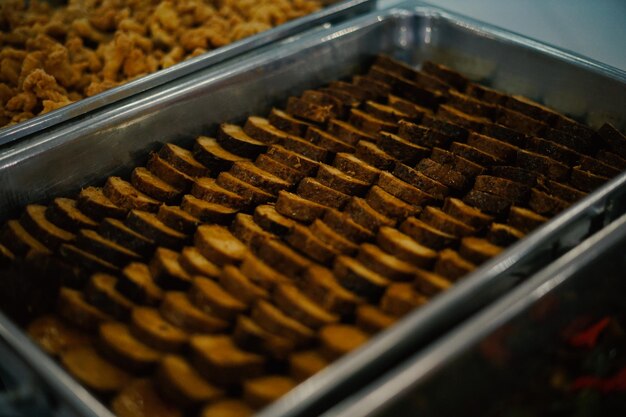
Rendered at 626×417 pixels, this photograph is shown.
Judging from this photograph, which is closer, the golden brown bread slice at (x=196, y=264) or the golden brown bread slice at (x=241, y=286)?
the golden brown bread slice at (x=241, y=286)

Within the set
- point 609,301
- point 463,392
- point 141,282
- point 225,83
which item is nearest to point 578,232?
point 609,301

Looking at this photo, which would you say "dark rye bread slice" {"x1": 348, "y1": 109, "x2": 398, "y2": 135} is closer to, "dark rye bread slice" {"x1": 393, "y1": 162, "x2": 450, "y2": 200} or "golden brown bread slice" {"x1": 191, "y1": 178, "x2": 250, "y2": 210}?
"dark rye bread slice" {"x1": 393, "y1": 162, "x2": 450, "y2": 200}

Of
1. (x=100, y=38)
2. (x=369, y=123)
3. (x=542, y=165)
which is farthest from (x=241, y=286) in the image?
(x=100, y=38)

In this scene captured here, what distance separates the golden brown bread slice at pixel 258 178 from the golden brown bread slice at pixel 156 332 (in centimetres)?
74

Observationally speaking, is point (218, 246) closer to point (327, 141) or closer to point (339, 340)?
point (339, 340)

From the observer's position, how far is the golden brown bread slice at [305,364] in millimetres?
1946

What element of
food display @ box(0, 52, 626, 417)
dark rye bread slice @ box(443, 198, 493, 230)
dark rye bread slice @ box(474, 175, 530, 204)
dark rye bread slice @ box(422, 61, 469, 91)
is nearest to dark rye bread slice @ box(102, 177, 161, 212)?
food display @ box(0, 52, 626, 417)

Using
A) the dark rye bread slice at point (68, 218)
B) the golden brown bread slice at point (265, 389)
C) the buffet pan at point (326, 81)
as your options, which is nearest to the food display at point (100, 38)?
the buffet pan at point (326, 81)

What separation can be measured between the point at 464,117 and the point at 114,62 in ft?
5.20

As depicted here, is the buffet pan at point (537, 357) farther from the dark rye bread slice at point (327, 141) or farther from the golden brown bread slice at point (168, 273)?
the dark rye bread slice at point (327, 141)

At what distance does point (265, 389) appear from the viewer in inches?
75.2

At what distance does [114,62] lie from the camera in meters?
3.32

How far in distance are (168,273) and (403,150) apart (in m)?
1.09

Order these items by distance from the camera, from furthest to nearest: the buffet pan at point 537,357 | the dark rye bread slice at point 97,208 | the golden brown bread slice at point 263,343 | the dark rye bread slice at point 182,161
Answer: the dark rye bread slice at point 182,161, the dark rye bread slice at point 97,208, the golden brown bread slice at point 263,343, the buffet pan at point 537,357
